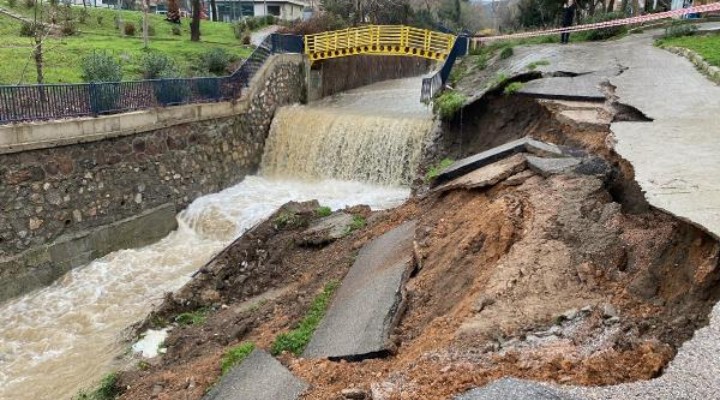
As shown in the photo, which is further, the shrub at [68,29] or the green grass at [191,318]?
the shrub at [68,29]

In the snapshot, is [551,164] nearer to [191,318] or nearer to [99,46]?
[191,318]

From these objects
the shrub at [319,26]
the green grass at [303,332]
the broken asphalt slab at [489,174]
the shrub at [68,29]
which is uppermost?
the shrub at [319,26]

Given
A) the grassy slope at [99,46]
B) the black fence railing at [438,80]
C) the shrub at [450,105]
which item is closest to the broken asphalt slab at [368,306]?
the shrub at [450,105]

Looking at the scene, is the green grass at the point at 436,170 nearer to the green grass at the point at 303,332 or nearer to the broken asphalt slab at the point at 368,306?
the broken asphalt slab at the point at 368,306

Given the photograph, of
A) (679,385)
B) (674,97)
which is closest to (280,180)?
(674,97)

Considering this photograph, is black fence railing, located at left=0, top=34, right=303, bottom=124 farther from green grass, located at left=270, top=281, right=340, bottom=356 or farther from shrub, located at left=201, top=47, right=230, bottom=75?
green grass, located at left=270, top=281, right=340, bottom=356

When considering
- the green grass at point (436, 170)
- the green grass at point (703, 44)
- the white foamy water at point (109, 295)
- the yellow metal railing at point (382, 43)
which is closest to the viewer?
the white foamy water at point (109, 295)

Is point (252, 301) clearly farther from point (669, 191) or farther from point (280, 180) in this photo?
point (280, 180)

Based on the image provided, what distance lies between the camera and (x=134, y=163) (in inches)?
503

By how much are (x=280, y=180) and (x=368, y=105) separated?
578 cm

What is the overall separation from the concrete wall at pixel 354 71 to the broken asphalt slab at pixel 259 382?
53.3ft

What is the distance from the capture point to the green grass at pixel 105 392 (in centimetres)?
682

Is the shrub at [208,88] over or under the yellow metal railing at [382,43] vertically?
under

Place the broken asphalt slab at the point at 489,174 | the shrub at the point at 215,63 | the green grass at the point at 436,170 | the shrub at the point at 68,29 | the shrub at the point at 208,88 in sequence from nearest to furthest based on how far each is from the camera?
the broken asphalt slab at the point at 489,174
the green grass at the point at 436,170
the shrub at the point at 208,88
the shrub at the point at 215,63
the shrub at the point at 68,29
